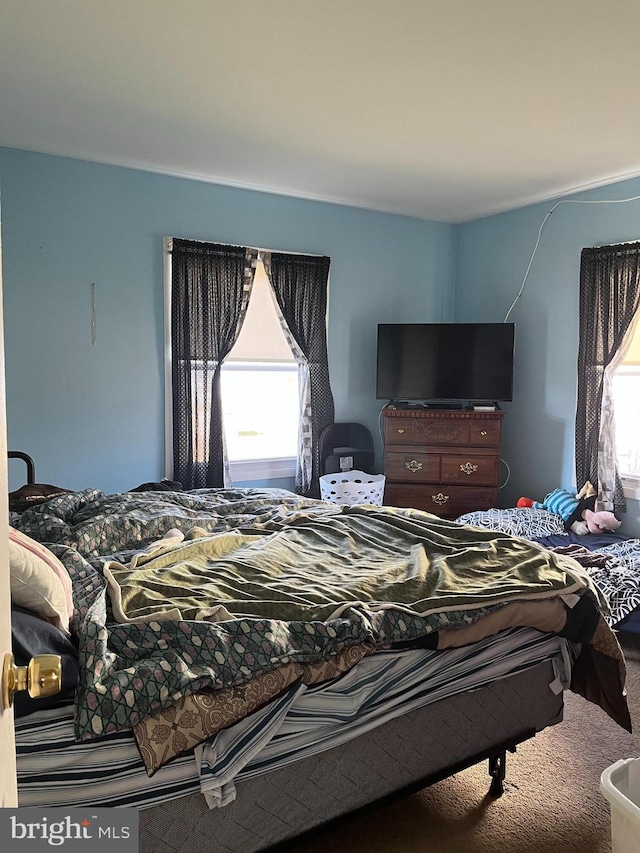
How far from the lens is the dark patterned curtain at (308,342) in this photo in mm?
4887

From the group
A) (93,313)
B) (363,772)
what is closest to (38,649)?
(363,772)

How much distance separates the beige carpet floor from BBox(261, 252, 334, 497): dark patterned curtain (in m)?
2.89

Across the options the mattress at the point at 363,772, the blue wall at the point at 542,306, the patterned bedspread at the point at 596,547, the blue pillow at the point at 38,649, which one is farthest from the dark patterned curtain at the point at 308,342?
the blue pillow at the point at 38,649

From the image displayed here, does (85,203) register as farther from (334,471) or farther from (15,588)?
(15,588)

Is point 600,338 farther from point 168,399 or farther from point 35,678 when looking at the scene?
point 35,678

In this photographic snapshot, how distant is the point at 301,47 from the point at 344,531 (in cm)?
191

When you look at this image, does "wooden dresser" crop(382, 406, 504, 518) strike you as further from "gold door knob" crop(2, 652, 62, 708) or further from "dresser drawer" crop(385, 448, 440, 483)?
"gold door knob" crop(2, 652, 62, 708)

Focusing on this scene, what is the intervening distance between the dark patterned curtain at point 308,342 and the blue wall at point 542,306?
1379 millimetres

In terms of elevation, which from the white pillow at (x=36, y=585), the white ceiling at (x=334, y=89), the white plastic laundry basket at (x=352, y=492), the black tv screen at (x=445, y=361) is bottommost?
the white plastic laundry basket at (x=352, y=492)

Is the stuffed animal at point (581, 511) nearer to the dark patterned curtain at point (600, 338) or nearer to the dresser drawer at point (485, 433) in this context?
the dark patterned curtain at point (600, 338)

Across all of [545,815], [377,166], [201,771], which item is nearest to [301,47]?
[377,166]

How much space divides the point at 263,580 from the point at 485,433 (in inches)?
127

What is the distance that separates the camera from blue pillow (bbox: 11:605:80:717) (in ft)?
4.38

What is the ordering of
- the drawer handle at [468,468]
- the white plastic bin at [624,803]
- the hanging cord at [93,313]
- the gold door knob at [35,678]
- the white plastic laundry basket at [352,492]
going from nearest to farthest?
1. the gold door knob at [35,678]
2. the white plastic bin at [624,803]
3. the hanging cord at [93,313]
4. the white plastic laundry basket at [352,492]
5. the drawer handle at [468,468]
